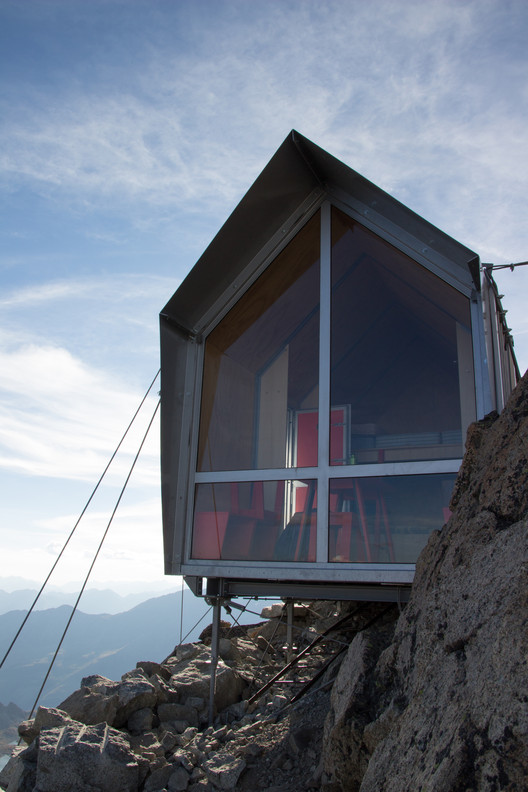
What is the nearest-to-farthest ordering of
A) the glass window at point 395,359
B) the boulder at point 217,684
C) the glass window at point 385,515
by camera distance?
1. the glass window at point 385,515
2. the glass window at point 395,359
3. the boulder at point 217,684

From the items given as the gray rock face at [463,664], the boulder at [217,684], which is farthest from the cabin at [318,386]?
the gray rock face at [463,664]

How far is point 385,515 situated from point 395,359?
1.39 m

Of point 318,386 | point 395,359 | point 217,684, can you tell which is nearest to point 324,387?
point 318,386

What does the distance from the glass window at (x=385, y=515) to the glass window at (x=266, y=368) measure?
29.0 inches

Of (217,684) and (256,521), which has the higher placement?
(256,521)

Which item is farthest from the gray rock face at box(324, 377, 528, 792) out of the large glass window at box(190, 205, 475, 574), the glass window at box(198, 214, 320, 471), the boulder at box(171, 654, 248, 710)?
the boulder at box(171, 654, 248, 710)

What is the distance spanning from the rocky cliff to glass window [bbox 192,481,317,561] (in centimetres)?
121

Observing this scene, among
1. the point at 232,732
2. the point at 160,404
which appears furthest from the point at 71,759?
the point at 160,404

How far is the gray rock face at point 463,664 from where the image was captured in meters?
1.83

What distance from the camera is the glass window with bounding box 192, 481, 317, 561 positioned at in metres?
5.73

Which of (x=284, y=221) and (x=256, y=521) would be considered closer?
(x=256, y=521)

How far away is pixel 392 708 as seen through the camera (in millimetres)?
2723

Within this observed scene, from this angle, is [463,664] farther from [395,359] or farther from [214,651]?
[214,651]

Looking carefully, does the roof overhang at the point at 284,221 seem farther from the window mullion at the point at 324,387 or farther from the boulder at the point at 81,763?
the boulder at the point at 81,763
